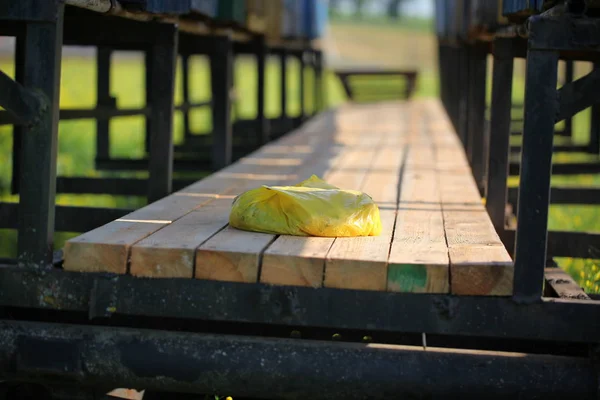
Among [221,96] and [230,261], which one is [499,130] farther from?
[221,96]

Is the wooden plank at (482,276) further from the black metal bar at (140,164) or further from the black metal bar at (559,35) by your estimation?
the black metal bar at (140,164)

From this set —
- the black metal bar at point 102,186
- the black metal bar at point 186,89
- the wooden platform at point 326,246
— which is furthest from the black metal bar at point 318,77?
the wooden platform at point 326,246

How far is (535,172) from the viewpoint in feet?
11.1

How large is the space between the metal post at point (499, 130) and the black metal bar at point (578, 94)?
150cm

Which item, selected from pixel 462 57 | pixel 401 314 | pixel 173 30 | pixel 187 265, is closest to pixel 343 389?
pixel 401 314

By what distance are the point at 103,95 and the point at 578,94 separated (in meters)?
5.67

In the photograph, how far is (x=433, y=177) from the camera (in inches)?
230

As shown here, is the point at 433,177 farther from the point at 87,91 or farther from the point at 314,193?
the point at 87,91

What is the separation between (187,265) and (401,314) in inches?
30.6

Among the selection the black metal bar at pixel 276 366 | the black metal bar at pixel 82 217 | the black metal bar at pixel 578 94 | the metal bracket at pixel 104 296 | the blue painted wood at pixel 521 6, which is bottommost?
the black metal bar at pixel 276 366

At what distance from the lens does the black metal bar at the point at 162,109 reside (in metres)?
4.96

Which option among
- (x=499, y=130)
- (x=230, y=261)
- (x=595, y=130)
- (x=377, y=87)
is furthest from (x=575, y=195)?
(x=377, y=87)

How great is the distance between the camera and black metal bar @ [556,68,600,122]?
132 inches

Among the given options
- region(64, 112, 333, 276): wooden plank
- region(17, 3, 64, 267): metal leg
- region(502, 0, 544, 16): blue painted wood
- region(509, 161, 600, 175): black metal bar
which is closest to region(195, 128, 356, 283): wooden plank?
region(64, 112, 333, 276): wooden plank
